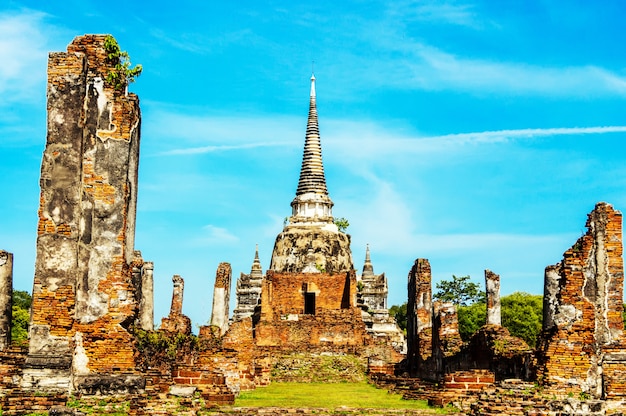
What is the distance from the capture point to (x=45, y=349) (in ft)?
39.9

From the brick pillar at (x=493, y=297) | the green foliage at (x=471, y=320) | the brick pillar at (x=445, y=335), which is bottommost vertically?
the brick pillar at (x=445, y=335)

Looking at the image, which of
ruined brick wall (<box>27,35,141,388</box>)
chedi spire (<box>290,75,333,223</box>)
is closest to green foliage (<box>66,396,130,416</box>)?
ruined brick wall (<box>27,35,141,388</box>)

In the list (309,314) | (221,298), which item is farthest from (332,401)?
(309,314)

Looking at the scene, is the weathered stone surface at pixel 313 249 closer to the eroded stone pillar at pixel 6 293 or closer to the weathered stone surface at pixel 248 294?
the weathered stone surface at pixel 248 294

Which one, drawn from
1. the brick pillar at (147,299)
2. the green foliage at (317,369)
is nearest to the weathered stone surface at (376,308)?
the green foliage at (317,369)

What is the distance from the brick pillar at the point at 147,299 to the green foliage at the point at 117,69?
10.1 metres

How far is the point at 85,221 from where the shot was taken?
42.1ft

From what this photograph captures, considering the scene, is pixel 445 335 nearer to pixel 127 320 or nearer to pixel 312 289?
pixel 127 320

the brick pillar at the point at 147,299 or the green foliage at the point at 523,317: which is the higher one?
the green foliage at the point at 523,317

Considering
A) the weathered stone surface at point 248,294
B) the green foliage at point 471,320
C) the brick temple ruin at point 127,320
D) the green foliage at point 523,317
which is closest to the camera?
the brick temple ruin at point 127,320

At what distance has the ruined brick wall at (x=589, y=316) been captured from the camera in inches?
600

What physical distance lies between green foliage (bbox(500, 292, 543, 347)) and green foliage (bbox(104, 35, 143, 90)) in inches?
1393

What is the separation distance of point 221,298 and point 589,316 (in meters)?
18.1

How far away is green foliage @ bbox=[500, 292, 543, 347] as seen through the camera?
47125 mm
